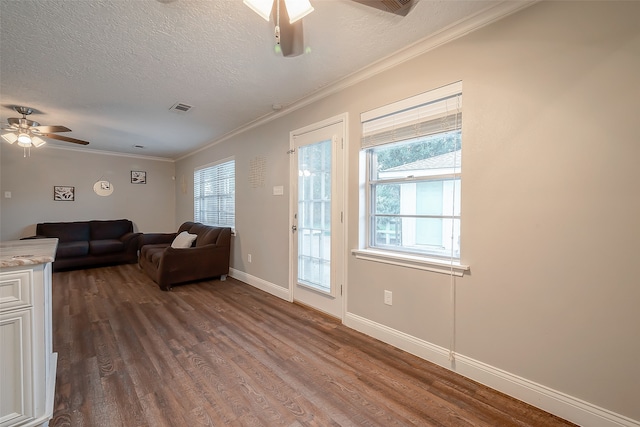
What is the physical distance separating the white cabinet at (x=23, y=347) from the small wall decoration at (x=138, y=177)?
19.2 ft

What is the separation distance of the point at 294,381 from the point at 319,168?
1988mm

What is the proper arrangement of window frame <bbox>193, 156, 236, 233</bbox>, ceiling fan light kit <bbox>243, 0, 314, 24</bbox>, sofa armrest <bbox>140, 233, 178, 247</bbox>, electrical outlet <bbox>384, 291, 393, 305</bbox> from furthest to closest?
sofa armrest <bbox>140, 233, 178, 247</bbox>, window frame <bbox>193, 156, 236, 233</bbox>, electrical outlet <bbox>384, 291, 393, 305</bbox>, ceiling fan light kit <bbox>243, 0, 314, 24</bbox>

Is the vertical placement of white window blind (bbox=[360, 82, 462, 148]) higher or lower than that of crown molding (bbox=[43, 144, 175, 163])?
lower

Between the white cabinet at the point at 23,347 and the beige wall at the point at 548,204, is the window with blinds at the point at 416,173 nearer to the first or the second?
the beige wall at the point at 548,204

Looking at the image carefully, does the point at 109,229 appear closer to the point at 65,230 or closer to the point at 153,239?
the point at 65,230

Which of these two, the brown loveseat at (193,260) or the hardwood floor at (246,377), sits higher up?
the brown loveseat at (193,260)

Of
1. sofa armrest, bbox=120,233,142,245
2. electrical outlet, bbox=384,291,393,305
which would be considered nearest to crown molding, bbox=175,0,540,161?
electrical outlet, bbox=384,291,393,305

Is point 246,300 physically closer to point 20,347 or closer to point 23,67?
point 20,347

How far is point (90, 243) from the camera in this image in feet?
16.6

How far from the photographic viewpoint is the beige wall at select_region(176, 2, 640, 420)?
1.32m

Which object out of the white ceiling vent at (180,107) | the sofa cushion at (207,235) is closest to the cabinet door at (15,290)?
the white ceiling vent at (180,107)

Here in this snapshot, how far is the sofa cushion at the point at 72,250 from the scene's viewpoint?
4.69m

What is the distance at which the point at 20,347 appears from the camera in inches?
50.6

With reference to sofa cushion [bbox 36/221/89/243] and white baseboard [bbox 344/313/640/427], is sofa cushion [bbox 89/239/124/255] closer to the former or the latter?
sofa cushion [bbox 36/221/89/243]
